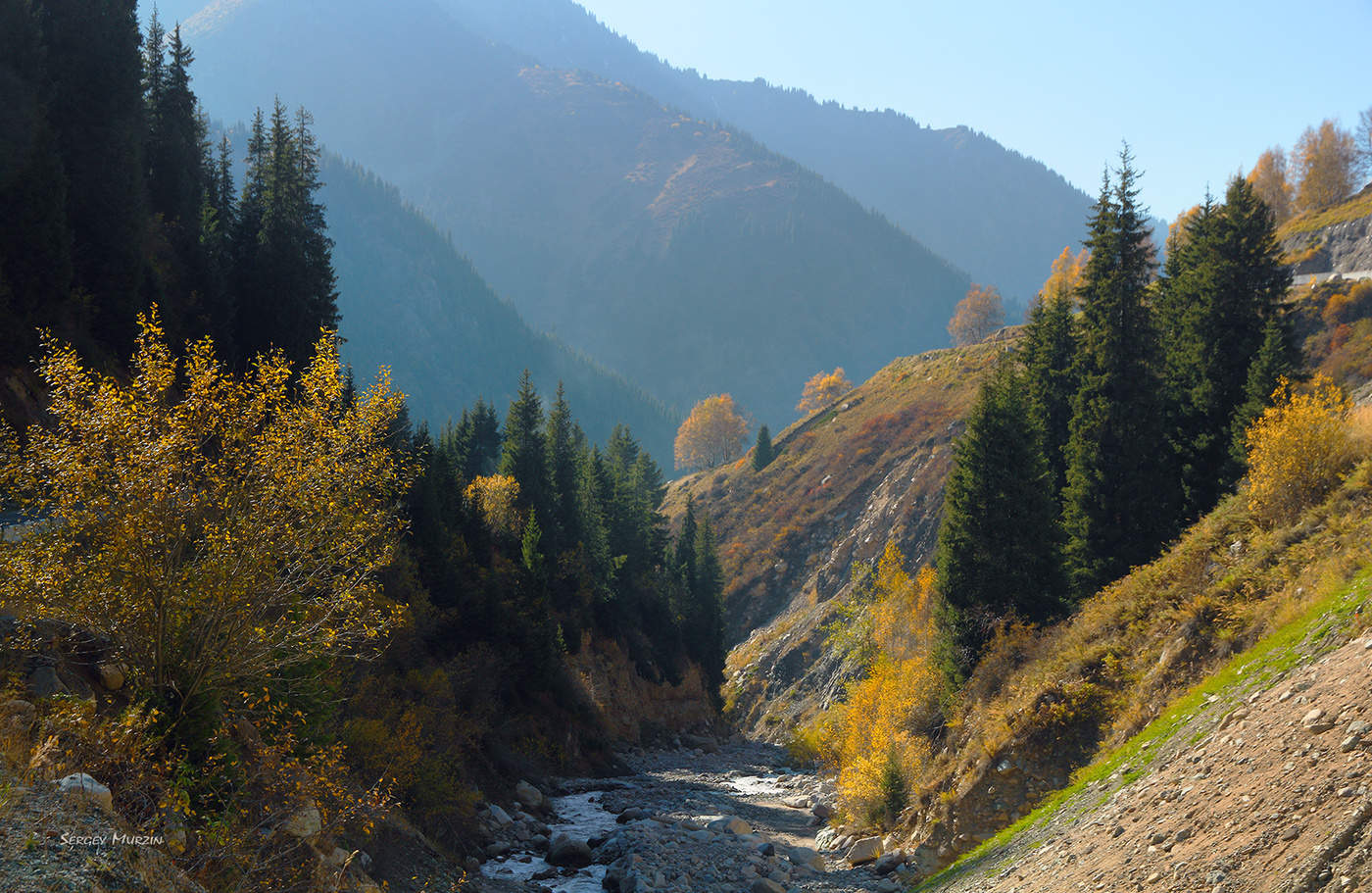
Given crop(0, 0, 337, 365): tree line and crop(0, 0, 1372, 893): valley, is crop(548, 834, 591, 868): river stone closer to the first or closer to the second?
crop(0, 0, 1372, 893): valley

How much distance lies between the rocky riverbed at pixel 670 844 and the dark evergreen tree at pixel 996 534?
9.42 meters

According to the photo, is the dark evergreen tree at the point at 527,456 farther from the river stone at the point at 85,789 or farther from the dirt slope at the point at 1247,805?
the river stone at the point at 85,789

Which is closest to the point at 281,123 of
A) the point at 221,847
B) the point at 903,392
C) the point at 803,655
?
the point at 221,847

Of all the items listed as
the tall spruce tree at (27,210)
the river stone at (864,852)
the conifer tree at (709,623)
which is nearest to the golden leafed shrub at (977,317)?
the conifer tree at (709,623)

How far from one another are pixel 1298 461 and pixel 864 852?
1921cm

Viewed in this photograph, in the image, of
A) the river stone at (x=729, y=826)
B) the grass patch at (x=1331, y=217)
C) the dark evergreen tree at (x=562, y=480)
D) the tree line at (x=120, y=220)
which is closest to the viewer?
the tree line at (x=120, y=220)

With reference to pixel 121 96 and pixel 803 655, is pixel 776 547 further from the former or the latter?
pixel 121 96

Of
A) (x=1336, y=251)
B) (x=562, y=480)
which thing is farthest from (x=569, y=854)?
(x=1336, y=251)

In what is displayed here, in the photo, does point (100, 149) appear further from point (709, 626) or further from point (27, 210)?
point (709, 626)

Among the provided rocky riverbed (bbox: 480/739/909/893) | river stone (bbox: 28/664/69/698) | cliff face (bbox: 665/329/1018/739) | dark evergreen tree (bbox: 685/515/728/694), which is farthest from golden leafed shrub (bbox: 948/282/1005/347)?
river stone (bbox: 28/664/69/698)

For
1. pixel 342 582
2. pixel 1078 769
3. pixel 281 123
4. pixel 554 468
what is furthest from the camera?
pixel 554 468

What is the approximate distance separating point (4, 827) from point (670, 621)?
228 ft

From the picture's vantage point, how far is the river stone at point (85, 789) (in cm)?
922

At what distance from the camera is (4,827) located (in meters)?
8.21
